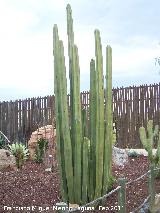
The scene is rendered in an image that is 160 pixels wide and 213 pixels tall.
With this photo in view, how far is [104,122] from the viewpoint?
21.0 ft

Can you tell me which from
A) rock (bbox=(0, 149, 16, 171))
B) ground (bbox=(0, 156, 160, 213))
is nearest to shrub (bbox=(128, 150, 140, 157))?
rock (bbox=(0, 149, 16, 171))

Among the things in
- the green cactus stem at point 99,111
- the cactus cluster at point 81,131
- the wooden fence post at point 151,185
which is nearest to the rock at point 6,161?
the cactus cluster at point 81,131

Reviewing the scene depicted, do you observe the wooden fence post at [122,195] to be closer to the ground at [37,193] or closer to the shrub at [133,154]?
the ground at [37,193]

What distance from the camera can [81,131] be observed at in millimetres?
6262

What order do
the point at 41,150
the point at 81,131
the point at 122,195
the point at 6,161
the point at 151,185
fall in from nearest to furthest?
the point at 122,195, the point at 151,185, the point at 81,131, the point at 6,161, the point at 41,150

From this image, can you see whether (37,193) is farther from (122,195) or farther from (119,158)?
(119,158)

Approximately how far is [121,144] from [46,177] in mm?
7216

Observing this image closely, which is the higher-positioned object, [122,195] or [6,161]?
[122,195]

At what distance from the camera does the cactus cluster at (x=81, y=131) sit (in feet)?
20.5

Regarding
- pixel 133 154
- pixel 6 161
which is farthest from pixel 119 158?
pixel 6 161

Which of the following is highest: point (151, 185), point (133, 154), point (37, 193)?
point (151, 185)

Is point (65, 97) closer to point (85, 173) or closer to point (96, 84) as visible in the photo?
point (96, 84)

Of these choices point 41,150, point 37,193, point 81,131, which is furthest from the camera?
point 41,150

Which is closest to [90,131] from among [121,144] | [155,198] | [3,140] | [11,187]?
[155,198]
